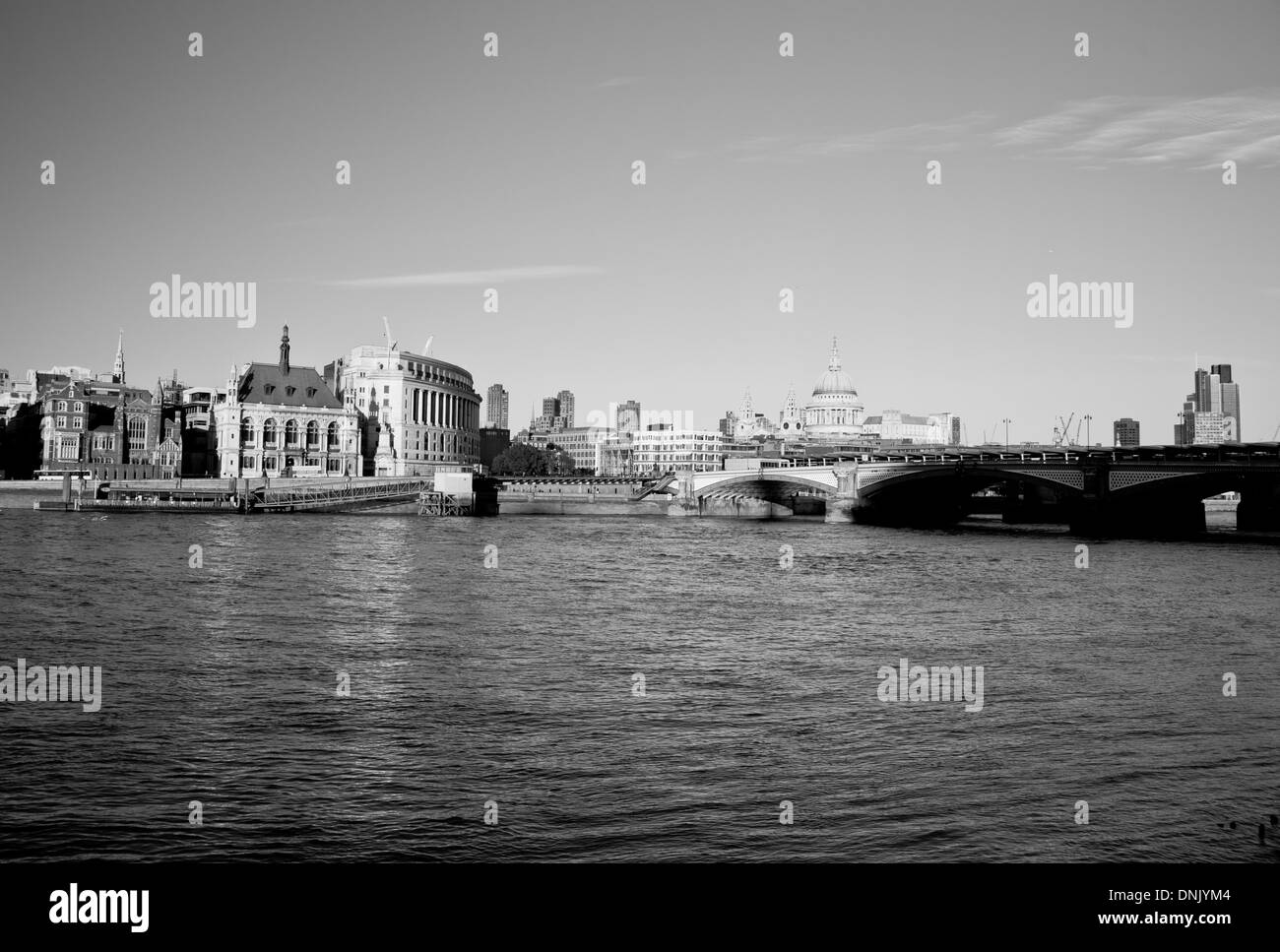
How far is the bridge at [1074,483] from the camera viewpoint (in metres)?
77.9

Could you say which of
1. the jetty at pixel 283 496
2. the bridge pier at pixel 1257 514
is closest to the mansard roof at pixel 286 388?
the jetty at pixel 283 496

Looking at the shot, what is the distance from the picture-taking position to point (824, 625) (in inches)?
1186

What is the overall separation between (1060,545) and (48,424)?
4707 inches

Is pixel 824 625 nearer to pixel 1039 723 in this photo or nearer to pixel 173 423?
pixel 1039 723

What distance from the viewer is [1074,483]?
83.7m

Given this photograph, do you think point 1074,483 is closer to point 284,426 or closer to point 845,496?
point 845,496

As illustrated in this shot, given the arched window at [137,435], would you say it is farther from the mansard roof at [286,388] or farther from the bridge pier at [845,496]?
the bridge pier at [845,496]

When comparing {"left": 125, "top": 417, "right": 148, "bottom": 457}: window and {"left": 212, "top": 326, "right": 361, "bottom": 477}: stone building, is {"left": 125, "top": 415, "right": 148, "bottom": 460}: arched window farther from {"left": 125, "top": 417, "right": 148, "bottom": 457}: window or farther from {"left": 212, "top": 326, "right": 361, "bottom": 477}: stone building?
{"left": 212, "top": 326, "right": 361, "bottom": 477}: stone building

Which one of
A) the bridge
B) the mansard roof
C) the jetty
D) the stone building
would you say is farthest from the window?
the bridge

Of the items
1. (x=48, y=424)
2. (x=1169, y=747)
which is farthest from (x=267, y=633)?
(x=48, y=424)

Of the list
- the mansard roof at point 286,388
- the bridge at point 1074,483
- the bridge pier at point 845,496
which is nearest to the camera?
the bridge at point 1074,483

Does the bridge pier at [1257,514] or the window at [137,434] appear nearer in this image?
the bridge pier at [1257,514]

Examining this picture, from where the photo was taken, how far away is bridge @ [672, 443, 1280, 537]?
7788cm
